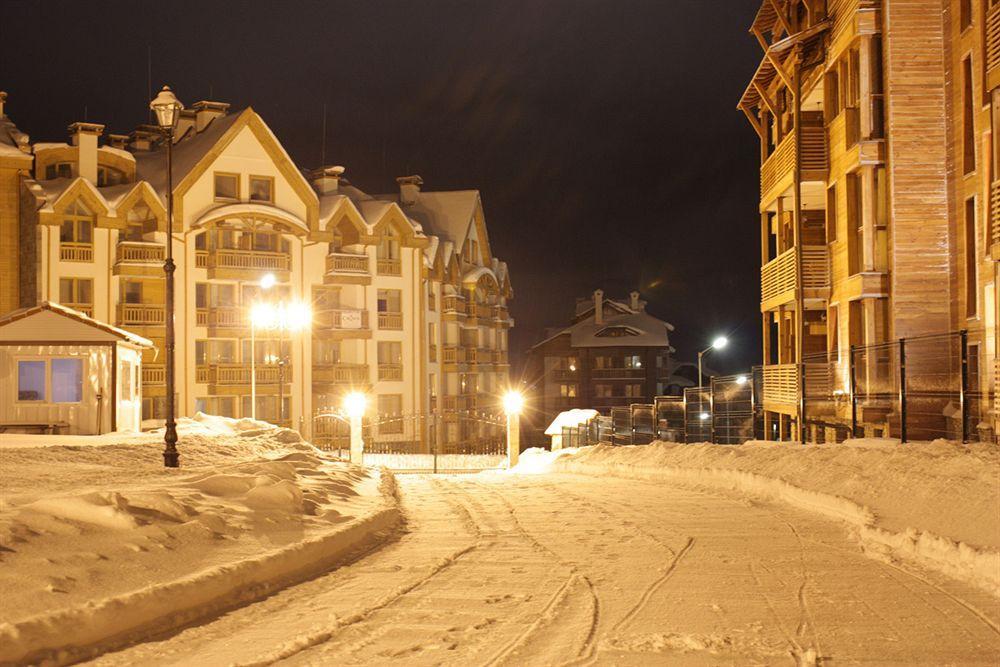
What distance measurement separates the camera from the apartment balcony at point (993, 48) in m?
19.3

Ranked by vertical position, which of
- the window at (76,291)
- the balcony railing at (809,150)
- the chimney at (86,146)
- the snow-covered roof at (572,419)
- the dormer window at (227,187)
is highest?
the chimney at (86,146)

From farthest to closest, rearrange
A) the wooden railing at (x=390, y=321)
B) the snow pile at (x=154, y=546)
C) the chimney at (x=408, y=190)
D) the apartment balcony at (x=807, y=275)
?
the chimney at (x=408, y=190)
the wooden railing at (x=390, y=321)
the apartment balcony at (x=807, y=275)
the snow pile at (x=154, y=546)

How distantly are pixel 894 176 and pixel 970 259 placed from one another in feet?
8.48

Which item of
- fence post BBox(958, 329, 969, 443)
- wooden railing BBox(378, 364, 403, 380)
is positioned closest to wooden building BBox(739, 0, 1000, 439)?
fence post BBox(958, 329, 969, 443)

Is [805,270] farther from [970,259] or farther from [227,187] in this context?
[227,187]

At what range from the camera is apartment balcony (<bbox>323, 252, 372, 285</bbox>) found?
51500mm

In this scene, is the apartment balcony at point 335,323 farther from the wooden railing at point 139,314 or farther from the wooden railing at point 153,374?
the wooden railing at point 153,374

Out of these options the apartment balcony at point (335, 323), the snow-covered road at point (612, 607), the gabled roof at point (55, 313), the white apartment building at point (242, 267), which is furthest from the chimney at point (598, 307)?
the snow-covered road at point (612, 607)

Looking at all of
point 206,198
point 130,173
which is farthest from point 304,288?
point 130,173

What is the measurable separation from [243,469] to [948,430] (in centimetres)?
1497

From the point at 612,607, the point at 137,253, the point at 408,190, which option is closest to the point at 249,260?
the point at 137,253

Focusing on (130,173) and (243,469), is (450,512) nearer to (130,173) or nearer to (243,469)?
(243,469)

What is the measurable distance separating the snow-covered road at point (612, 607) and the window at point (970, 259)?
473 inches

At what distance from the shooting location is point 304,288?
168 feet
